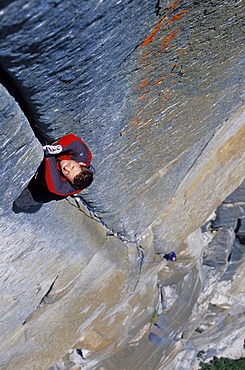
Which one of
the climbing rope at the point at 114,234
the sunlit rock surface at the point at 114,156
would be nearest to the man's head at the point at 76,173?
the sunlit rock surface at the point at 114,156

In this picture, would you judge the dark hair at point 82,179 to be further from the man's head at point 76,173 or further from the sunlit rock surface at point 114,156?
the sunlit rock surface at point 114,156

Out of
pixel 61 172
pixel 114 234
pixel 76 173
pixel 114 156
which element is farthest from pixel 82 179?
pixel 114 234

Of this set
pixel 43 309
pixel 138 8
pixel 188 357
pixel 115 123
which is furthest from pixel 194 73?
pixel 188 357

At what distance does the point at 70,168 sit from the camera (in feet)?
5.06

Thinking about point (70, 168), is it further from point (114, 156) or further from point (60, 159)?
point (114, 156)

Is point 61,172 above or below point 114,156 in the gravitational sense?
above

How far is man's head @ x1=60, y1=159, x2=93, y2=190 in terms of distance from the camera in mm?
1507

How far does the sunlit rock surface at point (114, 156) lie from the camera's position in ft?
3.75

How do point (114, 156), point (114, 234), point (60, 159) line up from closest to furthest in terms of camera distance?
point (60, 159) → point (114, 156) → point (114, 234)

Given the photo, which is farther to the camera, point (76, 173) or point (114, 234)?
point (114, 234)

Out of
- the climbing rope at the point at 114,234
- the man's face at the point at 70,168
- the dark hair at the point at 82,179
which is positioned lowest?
the climbing rope at the point at 114,234

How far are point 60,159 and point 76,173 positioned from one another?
0.17 m

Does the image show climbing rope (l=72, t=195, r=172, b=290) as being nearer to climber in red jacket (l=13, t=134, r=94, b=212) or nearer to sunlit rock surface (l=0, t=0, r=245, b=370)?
sunlit rock surface (l=0, t=0, r=245, b=370)

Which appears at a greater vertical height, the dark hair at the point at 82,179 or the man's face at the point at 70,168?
the man's face at the point at 70,168
